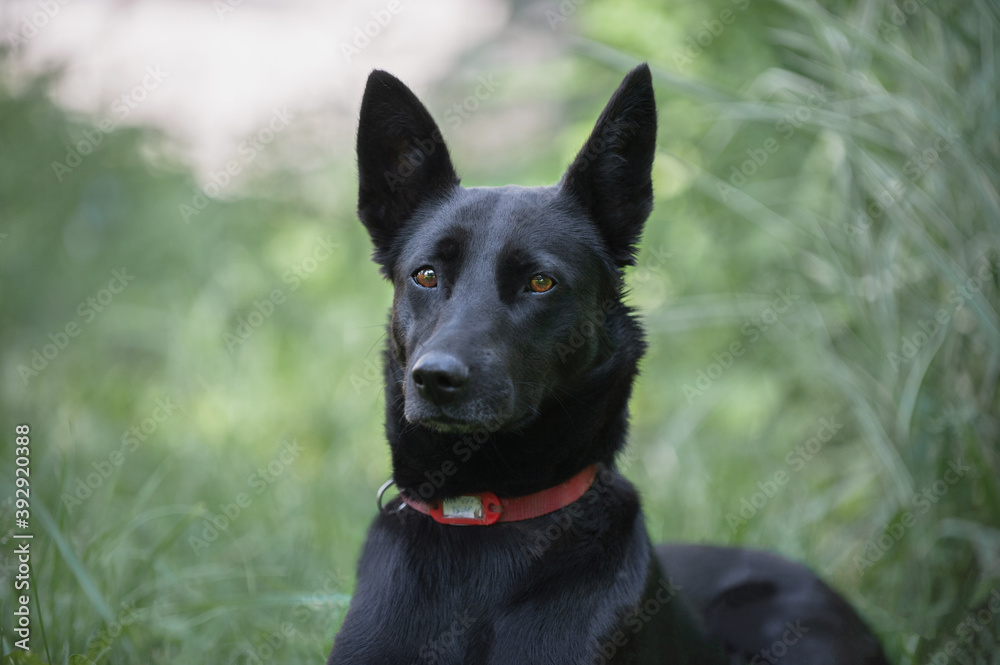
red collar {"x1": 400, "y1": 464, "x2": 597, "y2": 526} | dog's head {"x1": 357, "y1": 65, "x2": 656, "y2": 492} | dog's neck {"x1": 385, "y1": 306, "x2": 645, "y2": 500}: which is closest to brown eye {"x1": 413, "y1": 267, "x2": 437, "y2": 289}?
dog's head {"x1": 357, "y1": 65, "x2": 656, "y2": 492}

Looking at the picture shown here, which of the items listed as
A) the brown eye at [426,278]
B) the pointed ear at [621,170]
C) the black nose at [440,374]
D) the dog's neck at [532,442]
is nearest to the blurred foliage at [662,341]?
the dog's neck at [532,442]

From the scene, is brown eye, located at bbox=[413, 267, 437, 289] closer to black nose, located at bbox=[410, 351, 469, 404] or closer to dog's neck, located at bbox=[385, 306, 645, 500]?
dog's neck, located at bbox=[385, 306, 645, 500]

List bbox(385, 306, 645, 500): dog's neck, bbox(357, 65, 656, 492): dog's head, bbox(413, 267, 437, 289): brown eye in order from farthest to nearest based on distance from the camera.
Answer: bbox(413, 267, 437, 289): brown eye
bbox(385, 306, 645, 500): dog's neck
bbox(357, 65, 656, 492): dog's head

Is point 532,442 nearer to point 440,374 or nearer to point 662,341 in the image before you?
point 440,374

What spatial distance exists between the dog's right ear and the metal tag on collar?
0.88 metres

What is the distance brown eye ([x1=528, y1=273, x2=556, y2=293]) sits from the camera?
2244 millimetres

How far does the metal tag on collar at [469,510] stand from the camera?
2.11 meters

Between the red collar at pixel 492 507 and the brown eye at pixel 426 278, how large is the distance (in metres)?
0.62

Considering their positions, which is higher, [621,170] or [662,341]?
[621,170]

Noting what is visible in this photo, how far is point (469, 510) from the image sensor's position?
6.95 feet

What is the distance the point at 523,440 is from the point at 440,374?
41 cm

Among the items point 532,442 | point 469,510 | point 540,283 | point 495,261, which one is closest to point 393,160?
point 495,261

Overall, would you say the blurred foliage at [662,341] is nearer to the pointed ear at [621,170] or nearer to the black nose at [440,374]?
the black nose at [440,374]

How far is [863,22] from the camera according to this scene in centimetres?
328
